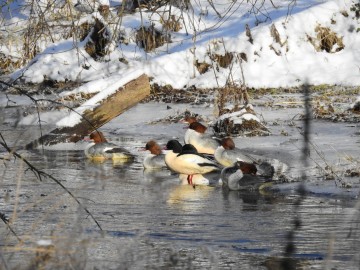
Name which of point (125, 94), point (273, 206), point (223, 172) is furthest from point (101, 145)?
point (273, 206)

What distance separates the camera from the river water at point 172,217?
20.0 ft

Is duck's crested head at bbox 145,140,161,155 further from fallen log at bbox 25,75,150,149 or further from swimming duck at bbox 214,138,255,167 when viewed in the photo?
swimming duck at bbox 214,138,255,167

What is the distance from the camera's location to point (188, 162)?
38.0ft

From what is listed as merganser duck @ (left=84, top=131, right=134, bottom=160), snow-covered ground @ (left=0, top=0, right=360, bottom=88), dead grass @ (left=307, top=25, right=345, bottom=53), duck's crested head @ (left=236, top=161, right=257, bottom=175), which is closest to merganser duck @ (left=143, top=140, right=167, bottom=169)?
merganser duck @ (left=84, top=131, right=134, bottom=160)

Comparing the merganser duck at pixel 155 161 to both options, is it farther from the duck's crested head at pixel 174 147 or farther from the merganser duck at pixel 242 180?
the merganser duck at pixel 242 180

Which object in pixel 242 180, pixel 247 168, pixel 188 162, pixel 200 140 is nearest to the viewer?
pixel 242 180

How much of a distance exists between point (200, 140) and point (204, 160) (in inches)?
54.9

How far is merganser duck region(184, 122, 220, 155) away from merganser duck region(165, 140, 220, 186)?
1.07 meters

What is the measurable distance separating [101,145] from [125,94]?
2.46 ft

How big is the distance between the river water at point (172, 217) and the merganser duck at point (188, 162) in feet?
0.65

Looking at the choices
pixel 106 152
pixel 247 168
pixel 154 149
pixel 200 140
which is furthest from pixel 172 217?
pixel 200 140

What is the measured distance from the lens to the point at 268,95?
18.6m

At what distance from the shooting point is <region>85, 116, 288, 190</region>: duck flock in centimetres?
1049

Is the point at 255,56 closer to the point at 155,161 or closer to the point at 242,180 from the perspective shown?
the point at 155,161
